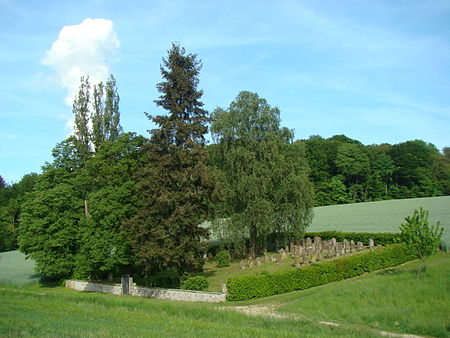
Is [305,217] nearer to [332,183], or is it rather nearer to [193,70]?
[193,70]

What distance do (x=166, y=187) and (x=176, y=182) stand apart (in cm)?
85

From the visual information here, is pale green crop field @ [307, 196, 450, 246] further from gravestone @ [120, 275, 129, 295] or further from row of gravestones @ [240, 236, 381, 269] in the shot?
gravestone @ [120, 275, 129, 295]

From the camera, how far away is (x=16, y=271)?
162 ft

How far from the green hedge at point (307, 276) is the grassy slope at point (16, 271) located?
93.9ft

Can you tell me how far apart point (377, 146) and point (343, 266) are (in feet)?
244

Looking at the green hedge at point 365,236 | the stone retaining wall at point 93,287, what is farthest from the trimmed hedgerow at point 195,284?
the green hedge at point 365,236

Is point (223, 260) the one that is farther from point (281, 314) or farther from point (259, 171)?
point (281, 314)

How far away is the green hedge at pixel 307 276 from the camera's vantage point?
25.0m

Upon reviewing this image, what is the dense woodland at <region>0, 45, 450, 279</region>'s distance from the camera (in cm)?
2894

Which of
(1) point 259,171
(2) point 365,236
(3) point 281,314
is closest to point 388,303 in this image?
(3) point 281,314

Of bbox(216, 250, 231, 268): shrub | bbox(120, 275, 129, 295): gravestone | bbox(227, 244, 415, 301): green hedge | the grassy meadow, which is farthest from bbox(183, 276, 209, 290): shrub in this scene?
bbox(216, 250, 231, 268): shrub

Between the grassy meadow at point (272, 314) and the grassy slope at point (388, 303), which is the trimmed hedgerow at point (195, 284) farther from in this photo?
the grassy slope at point (388, 303)

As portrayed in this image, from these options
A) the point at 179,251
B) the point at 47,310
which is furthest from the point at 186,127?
the point at 47,310

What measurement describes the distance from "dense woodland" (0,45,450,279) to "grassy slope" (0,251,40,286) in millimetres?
6738
